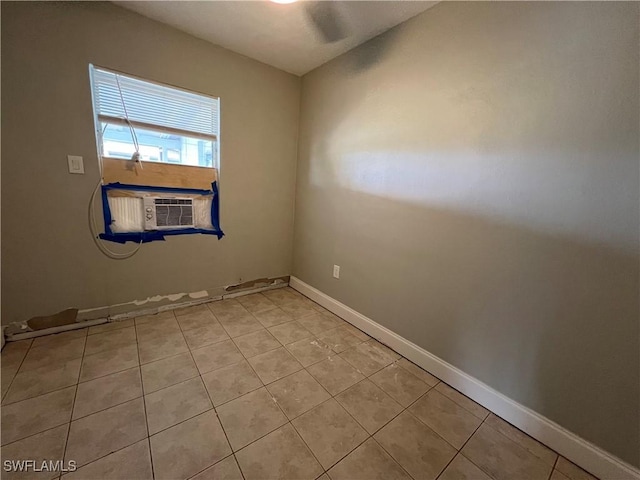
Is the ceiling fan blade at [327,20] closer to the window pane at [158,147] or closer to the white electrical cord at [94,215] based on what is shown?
the window pane at [158,147]

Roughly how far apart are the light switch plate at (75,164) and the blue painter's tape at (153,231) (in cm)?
16

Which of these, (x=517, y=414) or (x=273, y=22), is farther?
(x=273, y=22)

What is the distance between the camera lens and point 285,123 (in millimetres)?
2719

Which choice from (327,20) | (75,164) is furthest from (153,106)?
(327,20)

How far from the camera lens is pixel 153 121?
2.06 meters

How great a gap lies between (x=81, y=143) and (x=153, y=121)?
50 centimetres

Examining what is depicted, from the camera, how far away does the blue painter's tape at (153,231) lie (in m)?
1.96

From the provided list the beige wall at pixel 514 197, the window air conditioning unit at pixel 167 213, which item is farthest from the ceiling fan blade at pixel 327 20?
the window air conditioning unit at pixel 167 213

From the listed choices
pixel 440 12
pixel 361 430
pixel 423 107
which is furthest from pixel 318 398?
pixel 440 12

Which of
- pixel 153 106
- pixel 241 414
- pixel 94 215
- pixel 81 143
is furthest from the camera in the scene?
pixel 153 106

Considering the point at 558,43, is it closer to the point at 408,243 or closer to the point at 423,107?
the point at 423,107

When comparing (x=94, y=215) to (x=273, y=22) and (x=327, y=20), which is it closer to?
(x=273, y=22)

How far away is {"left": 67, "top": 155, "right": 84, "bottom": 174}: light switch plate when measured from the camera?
1789 mm

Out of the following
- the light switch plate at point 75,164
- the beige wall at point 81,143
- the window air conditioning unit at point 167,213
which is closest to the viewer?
the beige wall at point 81,143
